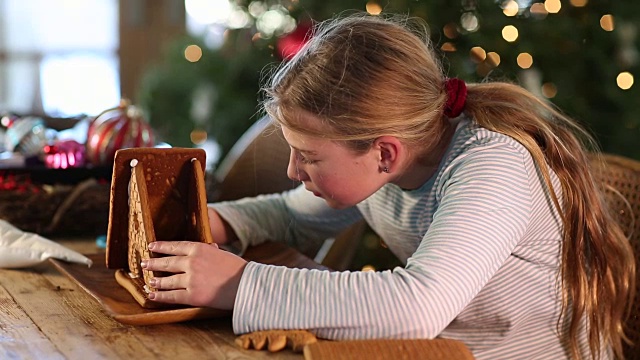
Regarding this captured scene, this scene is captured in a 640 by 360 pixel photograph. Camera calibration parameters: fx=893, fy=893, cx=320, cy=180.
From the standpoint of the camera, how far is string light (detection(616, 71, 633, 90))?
9.45ft

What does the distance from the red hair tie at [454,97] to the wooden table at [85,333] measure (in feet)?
1.49

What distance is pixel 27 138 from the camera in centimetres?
187

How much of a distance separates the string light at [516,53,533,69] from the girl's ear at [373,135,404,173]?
1824mm

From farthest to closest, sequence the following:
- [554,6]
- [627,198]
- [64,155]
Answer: [554,6]
[64,155]
[627,198]

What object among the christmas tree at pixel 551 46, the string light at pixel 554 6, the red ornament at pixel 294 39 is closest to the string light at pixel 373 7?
the christmas tree at pixel 551 46

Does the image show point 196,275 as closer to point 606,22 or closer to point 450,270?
point 450,270

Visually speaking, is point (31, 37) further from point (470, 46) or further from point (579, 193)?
point (579, 193)

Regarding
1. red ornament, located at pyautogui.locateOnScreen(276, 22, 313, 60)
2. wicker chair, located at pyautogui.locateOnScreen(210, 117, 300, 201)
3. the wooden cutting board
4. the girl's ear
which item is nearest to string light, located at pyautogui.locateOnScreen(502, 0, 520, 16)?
red ornament, located at pyautogui.locateOnScreen(276, 22, 313, 60)

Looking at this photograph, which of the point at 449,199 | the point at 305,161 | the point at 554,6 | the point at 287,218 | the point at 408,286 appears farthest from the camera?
the point at 554,6

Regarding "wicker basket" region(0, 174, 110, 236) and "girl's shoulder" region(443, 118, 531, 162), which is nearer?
"girl's shoulder" region(443, 118, 531, 162)

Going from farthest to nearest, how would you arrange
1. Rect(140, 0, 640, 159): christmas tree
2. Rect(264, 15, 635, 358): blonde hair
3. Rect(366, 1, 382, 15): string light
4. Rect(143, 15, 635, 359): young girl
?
Rect(366, 1, 382, 15): string light < Rect(140, 0, 640, 159): christmas tree < Rect(264, 15, 635, 358): blonde hair < Rect(143, 15, 635, 359): young girl

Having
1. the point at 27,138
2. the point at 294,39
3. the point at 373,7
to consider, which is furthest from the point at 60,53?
the point at 27,138

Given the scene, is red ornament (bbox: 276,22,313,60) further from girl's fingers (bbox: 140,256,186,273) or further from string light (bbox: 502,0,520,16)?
girl's fingers (bbox: 140,256,186,273)

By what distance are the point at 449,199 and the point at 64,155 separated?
923 mm
